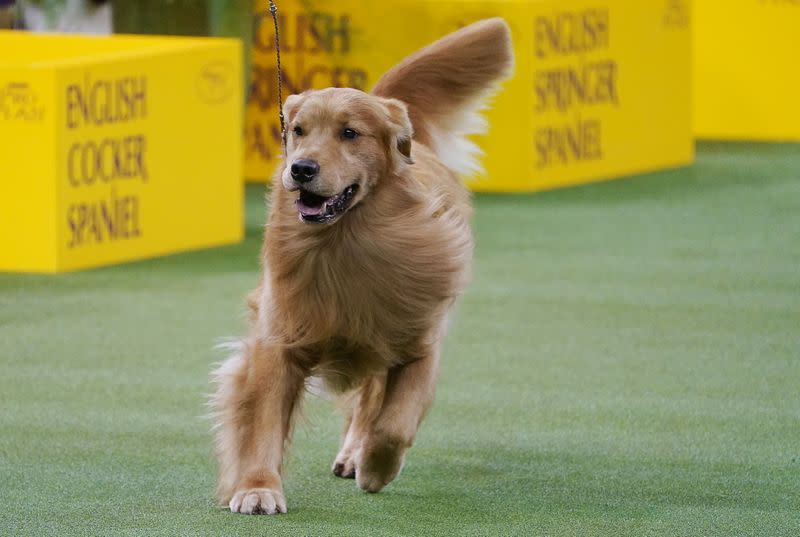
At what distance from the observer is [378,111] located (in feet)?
14.5

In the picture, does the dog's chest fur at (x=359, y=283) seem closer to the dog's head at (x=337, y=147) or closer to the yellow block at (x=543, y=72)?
the dog's head at (x=337, y=147)

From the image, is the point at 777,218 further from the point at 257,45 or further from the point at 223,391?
the point at 223,391

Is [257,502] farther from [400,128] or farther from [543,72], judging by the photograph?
[543,72]

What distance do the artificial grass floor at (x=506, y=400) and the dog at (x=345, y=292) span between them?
18cm

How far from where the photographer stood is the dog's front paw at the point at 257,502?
14.4ft

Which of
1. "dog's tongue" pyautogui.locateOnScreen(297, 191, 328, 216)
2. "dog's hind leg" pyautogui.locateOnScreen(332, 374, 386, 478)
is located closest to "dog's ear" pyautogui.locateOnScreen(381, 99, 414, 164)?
"dog's tongue" pyautogui.locateOnScreen(297, 191, 328, 216)

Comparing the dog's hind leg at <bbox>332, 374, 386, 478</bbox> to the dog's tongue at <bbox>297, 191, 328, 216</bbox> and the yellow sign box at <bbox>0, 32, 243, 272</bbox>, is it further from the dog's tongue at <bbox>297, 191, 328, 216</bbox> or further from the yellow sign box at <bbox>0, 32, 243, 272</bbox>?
the yellow sign box at <bbox>0, 32, 243, 272</bbox>

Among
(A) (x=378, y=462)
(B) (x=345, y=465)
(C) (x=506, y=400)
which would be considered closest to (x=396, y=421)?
(A) (x=378, y=462)

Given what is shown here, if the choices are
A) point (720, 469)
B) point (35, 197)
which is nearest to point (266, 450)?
point (720, 469)

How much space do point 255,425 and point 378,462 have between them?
335mm

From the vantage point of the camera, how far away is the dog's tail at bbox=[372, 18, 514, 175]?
18.5 ft

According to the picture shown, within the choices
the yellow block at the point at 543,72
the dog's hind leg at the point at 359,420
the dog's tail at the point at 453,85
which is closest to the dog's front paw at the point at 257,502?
the dog's hind leg at the point at 359,420

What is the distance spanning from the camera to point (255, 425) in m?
4.52

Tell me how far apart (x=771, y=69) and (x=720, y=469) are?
35.0 ft
